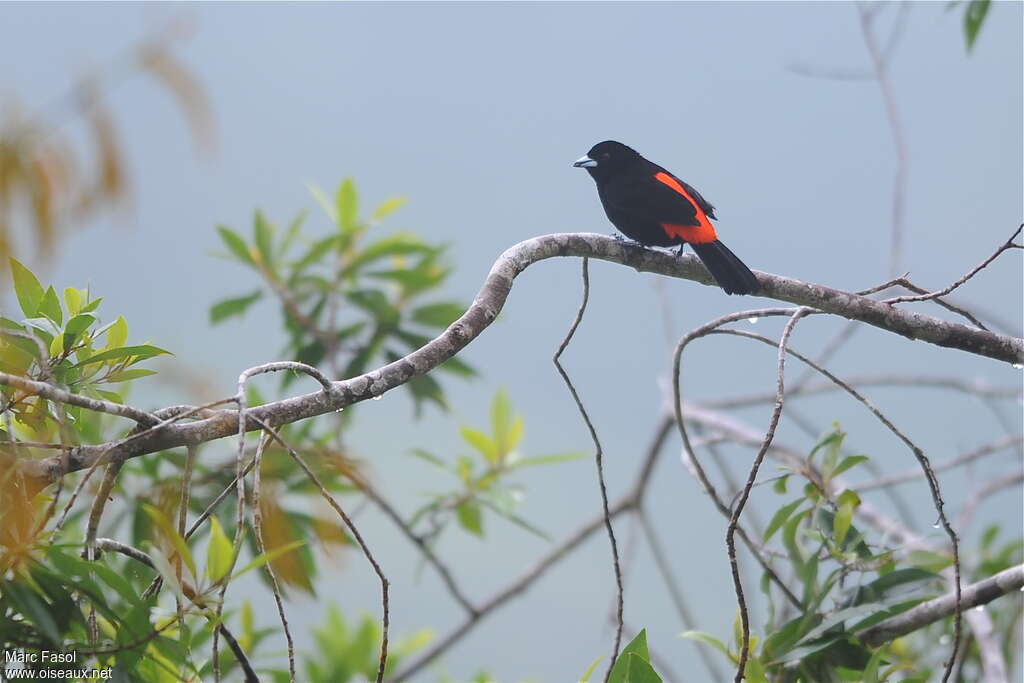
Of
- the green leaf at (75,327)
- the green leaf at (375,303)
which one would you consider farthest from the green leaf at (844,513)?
the green leaf at (375,303)

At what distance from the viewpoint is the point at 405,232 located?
4.07m

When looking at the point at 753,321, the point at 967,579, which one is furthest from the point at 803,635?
the point at 967,579

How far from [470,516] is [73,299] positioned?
2159 mm

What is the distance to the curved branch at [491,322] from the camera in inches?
55.5

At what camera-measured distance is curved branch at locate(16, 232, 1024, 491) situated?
1409 mm

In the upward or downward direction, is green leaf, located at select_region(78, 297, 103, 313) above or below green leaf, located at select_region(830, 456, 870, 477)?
above

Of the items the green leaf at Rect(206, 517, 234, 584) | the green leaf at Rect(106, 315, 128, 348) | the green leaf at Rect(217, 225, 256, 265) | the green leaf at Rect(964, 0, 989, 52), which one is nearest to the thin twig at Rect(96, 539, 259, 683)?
the green leaf at Rect(206, 517, 234, 584)

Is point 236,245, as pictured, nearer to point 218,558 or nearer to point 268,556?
point 218,558

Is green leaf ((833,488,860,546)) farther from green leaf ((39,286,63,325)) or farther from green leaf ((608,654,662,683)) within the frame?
green leaf ((39,286,63,325))

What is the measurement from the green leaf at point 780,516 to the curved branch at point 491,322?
0.48 metres

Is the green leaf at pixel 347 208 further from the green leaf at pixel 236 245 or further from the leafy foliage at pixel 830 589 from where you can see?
the leafy foliage at pixel 830 589

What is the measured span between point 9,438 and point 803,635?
162 cm

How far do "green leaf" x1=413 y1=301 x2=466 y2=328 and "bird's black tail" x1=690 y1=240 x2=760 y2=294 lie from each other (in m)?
1.97

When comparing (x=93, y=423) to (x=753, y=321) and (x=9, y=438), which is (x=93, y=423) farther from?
(x=753, y=321)
